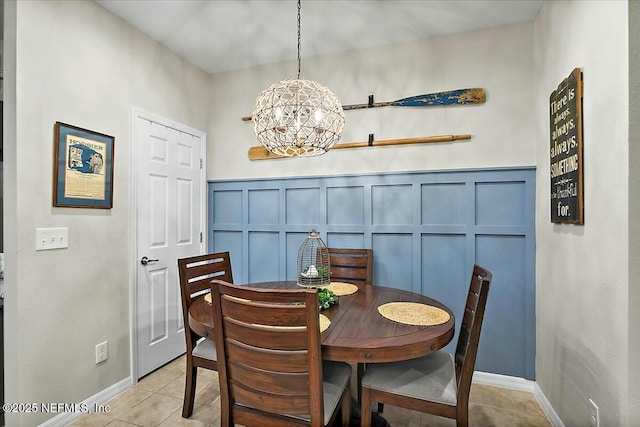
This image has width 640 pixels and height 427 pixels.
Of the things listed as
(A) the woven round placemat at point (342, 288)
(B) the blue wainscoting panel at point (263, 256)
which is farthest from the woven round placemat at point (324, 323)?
(B) the blue wainscoting panel at point (263, 256)

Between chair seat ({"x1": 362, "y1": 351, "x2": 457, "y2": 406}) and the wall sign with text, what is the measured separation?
1.02m

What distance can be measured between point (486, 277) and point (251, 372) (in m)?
1.11

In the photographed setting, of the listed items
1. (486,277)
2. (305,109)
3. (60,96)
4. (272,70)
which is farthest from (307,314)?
(272,70)

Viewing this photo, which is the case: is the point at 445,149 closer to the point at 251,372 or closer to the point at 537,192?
the point at 537,192

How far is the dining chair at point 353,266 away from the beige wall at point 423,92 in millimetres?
734

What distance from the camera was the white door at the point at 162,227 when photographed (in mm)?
2518

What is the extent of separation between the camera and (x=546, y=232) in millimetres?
2148

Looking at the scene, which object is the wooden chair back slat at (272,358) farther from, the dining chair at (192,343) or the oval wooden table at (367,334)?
the dining chair at (192,343)

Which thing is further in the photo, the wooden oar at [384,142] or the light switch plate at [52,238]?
the wooden oar at [384,142]

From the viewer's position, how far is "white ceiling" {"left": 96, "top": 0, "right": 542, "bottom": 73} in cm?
224

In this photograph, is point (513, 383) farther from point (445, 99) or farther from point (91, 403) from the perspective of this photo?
point (91, 403)

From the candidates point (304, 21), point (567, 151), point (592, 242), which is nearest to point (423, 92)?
point (304, 21)

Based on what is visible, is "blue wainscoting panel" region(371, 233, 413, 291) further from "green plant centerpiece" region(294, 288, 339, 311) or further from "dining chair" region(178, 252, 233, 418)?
"dining chair" region(178, 252, 233, 418)

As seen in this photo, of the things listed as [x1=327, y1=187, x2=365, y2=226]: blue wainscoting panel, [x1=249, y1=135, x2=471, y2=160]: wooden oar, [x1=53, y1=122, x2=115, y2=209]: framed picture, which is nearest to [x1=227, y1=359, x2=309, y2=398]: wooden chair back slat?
[x1=53, y1=122, x2=115, y2=209]: framed picture
